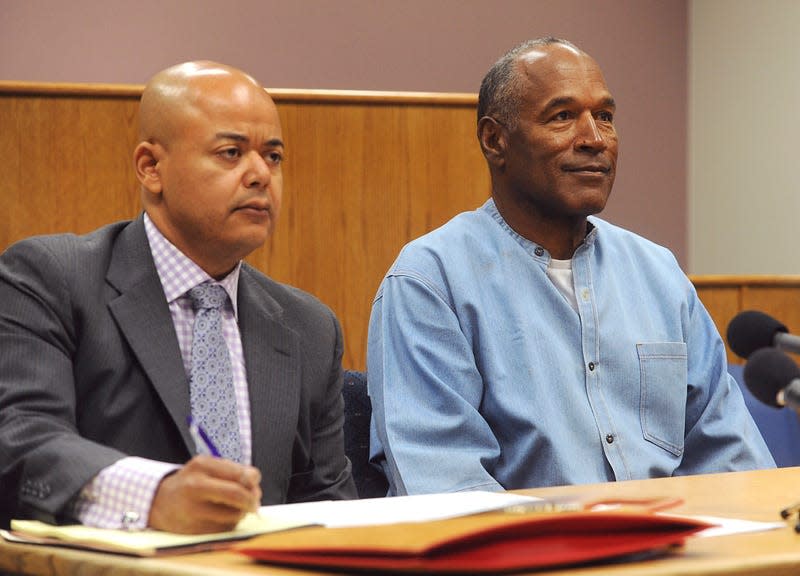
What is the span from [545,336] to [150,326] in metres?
0.75

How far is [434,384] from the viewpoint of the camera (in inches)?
75.8

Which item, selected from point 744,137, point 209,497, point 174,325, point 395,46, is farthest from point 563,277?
point 744,137

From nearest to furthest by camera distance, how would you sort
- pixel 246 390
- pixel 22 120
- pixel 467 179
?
pixel 246 390 < pixel 22 120 < pixel 467 179

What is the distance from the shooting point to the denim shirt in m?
1.92

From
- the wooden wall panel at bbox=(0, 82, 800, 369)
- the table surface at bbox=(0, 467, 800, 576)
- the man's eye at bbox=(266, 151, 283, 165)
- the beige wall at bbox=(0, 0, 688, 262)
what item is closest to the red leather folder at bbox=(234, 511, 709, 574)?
the table surface at bbox=(0, 467, 800, 576)

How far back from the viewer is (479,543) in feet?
3.02

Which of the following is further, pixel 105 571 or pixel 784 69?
pixel 784 69

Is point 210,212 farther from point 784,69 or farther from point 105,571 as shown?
point 784,69

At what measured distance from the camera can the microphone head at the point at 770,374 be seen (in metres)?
1.05

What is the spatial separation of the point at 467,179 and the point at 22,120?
3.42ft

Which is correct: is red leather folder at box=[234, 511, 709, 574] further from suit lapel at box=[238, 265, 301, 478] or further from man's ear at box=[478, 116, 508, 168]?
man's ear at box=[478, 116, 508, 168]

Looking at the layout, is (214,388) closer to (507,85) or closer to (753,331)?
(753,331)

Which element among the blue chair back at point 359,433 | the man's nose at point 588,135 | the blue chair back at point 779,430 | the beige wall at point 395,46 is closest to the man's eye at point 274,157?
the blue chair back at point 359,433

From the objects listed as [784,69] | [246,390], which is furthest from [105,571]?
[784,69]
